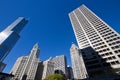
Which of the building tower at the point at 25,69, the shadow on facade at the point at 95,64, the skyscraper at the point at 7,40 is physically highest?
the skyscraper at the point at 7,40

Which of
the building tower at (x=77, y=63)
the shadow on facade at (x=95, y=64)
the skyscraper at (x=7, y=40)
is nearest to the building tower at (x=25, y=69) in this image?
the skyscraper at (x=7, y=40)

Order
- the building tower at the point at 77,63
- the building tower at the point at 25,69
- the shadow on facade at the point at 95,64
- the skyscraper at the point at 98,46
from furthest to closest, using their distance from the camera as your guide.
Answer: the building tower at the point at 25,69 → the building tower at the point at 77,63 → the skyscraper at the point at 98,46 → the shadow on facade at the point at 95,64

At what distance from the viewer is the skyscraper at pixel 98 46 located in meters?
65.0

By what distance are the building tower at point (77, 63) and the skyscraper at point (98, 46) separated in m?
57.5

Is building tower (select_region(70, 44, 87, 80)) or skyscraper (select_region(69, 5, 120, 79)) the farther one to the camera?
building tower (select_region(70, 44, 87, 80))

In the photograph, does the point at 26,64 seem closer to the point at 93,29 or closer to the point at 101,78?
the point at 93,29

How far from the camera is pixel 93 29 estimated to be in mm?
95062

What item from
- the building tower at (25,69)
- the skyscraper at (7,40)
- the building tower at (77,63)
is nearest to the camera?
the building tower at (77,63)

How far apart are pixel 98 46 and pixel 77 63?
95.3m

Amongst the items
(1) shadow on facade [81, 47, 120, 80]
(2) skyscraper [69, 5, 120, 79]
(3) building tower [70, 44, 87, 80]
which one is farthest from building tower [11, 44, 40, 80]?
(1) shadow on facade [81, 47, 120, 80]

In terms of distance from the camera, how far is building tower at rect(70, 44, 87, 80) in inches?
6083

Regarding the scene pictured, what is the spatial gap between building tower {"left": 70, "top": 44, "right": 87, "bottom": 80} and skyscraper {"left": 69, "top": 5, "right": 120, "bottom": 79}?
189 ft

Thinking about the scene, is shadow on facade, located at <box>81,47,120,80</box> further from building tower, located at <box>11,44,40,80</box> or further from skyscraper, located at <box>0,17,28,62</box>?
skyscraper, located at <box>0,17,28,62</box>

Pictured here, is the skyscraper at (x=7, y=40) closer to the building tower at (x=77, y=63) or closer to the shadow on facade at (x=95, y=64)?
the building tower at (x=77, y=63)
